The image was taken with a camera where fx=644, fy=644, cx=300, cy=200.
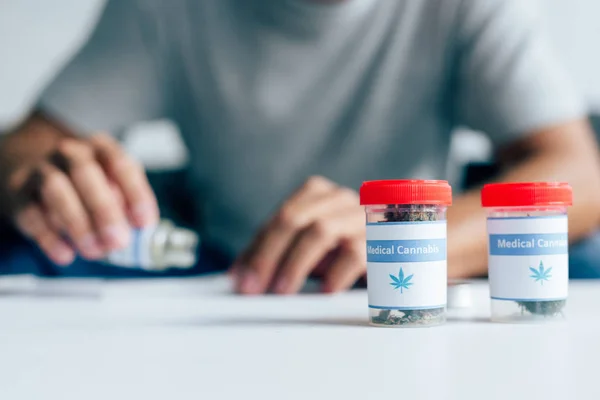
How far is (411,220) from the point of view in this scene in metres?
0.52

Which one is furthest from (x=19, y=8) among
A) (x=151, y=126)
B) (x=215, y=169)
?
(x=215, y=169)

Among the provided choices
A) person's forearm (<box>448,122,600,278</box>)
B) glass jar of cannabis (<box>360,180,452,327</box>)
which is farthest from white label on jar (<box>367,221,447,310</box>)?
person's forearm (<box>448,122,600,278</box>)

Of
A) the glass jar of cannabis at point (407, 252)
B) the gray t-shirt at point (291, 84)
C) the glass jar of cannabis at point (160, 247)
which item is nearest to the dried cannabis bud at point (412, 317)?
the glass jar of cannabis at point (407, 252)

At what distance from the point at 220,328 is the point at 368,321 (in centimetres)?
13

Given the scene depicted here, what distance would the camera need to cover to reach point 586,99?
1.79 m

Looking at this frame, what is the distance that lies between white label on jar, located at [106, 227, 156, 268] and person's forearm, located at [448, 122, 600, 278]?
1.28 feet

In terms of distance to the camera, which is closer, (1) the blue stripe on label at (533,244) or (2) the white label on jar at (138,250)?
(1) the blue stripe on label at (533,244)

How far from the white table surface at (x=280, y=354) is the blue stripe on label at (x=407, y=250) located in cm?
6

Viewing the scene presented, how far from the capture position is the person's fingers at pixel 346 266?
2.53 ft

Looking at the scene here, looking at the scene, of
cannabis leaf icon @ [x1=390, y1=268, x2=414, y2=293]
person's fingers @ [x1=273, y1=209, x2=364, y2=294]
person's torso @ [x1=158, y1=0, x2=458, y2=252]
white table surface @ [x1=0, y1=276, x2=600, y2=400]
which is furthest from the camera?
person's torso @ [x1=158, y1=0, x2=458, y2=252]

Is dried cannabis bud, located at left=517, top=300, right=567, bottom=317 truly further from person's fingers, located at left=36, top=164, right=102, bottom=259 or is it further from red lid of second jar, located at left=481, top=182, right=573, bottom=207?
person's fingers, located at left=36, top=164, right=102, bottom=259

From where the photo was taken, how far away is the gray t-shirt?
1208 millimetres

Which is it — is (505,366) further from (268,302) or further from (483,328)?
(268,302)

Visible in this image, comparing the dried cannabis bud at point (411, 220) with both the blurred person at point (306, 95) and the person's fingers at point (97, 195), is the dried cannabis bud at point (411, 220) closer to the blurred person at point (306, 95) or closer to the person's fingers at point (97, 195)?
the person's fingers at point (97, 195)
